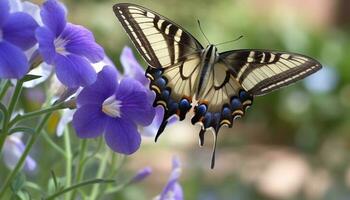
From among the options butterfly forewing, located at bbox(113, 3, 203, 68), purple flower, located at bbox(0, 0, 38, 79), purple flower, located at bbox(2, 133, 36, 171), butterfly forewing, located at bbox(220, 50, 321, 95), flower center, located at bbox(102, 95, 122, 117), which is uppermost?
purple flower, located at bbox(0, 0, 38, 79)

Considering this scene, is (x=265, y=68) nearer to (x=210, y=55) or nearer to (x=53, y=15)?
(x=210, y=55)

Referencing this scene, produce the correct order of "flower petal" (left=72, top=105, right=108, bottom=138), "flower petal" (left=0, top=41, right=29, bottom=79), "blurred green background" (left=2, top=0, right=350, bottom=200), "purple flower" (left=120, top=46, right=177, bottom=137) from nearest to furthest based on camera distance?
"flower petal" (left=0, top=41, right=29, bottom=79), "flower petal" (left=72, top=105, right=108, bottom=138), "purple flower" (left=120, top=46, right=177, bottom=137), "blurred green background" (left=2, top=0, right=350, bottom=200)

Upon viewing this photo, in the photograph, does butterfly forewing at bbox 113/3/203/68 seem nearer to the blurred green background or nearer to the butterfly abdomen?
the butterfly abdomen

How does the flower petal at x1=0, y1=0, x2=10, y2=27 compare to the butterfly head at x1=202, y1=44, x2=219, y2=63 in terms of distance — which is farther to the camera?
the butterfly head at x1=202, y1=44, x2=219, y2=63

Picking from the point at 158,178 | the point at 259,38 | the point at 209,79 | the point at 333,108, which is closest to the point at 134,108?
the point at 209,79

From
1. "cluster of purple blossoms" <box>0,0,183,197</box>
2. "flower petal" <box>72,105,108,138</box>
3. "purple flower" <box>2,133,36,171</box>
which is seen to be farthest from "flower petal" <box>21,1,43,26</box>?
"purple flower" <box>2,133,36,171</box>

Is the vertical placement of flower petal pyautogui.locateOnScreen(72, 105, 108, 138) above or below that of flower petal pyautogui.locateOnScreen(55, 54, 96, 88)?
below
